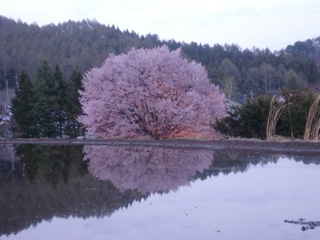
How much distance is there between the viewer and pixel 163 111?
2533cm

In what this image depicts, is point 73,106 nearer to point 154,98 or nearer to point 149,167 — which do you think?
point 154,98

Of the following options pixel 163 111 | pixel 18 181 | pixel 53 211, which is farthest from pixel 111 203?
pixel 163 111

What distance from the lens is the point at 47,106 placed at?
122 ft

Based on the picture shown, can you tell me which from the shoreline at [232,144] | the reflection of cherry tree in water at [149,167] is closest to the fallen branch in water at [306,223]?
the reflection of cherry tree in water at [149,167]

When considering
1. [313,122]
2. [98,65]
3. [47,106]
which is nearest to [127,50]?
[98,65]

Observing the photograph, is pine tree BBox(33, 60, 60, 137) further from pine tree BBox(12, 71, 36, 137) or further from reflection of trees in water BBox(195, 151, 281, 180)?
reflection of trees in water BBox(195, 151, 281, 180)

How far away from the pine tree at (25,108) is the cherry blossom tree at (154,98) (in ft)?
35.9

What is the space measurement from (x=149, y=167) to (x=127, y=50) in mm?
83329

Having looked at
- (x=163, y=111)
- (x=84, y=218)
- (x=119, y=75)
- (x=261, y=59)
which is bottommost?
(x=84, y=218)

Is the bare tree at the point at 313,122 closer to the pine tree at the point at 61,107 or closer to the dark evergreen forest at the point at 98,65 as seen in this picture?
the dark evergreen forest at the point at 98,65

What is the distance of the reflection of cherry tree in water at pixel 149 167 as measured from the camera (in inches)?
502

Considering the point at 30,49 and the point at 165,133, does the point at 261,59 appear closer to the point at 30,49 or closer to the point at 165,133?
the point at 30,49

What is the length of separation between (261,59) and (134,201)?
78.0 metres

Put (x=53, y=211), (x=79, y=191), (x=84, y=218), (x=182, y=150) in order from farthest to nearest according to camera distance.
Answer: (x=182, y=150) < (x=79, y=191) < (x=53, y=211) < (x=84, y=218)
